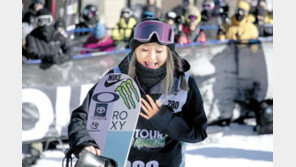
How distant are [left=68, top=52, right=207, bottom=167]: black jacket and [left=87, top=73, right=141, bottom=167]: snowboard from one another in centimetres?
7

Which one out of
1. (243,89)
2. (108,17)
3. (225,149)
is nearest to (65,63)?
(225,149)

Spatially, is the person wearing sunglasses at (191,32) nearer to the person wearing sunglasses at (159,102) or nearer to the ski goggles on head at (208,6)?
the ski goggles on head at (208,6)

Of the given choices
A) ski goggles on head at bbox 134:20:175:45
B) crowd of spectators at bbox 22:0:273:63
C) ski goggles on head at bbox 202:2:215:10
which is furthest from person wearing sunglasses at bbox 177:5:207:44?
ski goggles on head at bbox 134:20:175:45

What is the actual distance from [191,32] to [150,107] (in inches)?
313

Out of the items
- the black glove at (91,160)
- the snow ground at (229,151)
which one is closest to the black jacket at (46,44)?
the snow ground at (229,151)

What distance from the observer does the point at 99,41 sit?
1226 centimetres

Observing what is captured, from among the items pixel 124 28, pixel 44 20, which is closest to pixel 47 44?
pixel 44 20

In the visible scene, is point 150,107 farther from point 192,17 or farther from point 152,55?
point 192,17

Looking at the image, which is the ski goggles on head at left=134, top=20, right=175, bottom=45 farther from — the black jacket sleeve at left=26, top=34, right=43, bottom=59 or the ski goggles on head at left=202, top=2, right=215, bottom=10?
the ski goggles on head at left=202, top=2, right=215, bottom=10

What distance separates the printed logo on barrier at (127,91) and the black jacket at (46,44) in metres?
5.53

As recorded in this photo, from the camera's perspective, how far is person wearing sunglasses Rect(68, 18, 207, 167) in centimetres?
411

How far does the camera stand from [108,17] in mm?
24500

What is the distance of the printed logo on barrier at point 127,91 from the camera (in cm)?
411

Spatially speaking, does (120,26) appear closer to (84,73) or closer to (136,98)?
(84,73)
